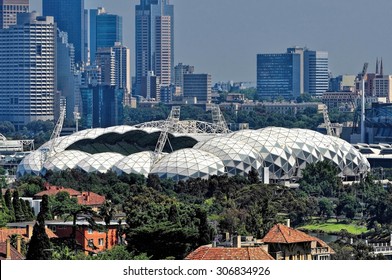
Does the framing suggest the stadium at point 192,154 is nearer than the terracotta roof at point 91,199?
No

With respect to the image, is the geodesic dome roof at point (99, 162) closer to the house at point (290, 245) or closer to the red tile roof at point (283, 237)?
the house at point (290, 245)

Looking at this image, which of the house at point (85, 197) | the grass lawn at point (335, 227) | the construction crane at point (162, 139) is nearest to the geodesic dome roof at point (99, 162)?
the construction crane at point (162, 139)

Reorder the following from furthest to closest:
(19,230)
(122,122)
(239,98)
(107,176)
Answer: (239,98) → (122,122) → (107,176) → (19,230)

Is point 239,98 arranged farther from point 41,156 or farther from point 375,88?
point 41,156

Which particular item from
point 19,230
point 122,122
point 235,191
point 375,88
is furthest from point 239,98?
point 19,230

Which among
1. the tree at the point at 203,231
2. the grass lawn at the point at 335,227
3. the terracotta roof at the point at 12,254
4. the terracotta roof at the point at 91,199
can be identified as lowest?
the grass lawn at the point at 335,227

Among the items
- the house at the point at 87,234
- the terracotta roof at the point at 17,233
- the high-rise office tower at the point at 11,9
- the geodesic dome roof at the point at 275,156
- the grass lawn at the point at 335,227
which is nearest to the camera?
the terracotta roof at the point at 17,233

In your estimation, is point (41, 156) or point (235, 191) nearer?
point (235, 191)

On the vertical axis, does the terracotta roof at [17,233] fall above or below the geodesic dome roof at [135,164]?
above
